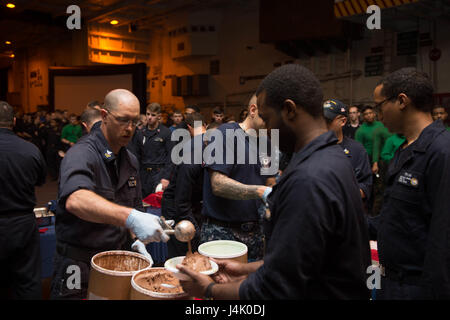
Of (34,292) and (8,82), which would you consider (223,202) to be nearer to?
(34,292)

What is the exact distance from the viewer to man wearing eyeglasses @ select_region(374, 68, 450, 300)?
5.61 ft

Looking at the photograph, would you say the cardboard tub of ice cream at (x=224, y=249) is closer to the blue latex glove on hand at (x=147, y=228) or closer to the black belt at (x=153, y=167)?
the blue latex glove on hand at (x=147, y=228)

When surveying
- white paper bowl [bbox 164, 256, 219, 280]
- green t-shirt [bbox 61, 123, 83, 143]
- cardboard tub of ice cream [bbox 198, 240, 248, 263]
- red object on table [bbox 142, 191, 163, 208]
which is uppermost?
green t-shirt [bbox 61, 123, 83, 143]

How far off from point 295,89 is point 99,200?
94 cm

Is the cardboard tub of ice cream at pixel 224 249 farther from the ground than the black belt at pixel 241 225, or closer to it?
farther from the ground

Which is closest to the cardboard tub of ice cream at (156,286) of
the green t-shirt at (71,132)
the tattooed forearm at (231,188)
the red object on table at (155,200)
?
the tattooed forearm at (231,188)

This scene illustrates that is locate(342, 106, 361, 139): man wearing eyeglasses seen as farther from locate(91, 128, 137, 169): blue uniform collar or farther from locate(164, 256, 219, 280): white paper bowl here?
locate(164, 256, 219, 280): white paper bowl

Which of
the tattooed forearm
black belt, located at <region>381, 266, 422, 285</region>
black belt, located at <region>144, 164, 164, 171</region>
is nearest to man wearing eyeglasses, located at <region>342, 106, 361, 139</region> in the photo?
black belt, located at <region>144, 164, 164, 171</region>

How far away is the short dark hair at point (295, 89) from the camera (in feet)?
4.13

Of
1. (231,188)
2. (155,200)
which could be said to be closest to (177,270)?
(231,188)

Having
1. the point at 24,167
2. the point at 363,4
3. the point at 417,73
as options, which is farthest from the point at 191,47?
the point at 417,73

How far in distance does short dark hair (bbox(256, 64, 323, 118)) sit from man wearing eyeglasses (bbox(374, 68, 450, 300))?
0.85m

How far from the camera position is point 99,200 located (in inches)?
65.3

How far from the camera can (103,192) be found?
2.03m
